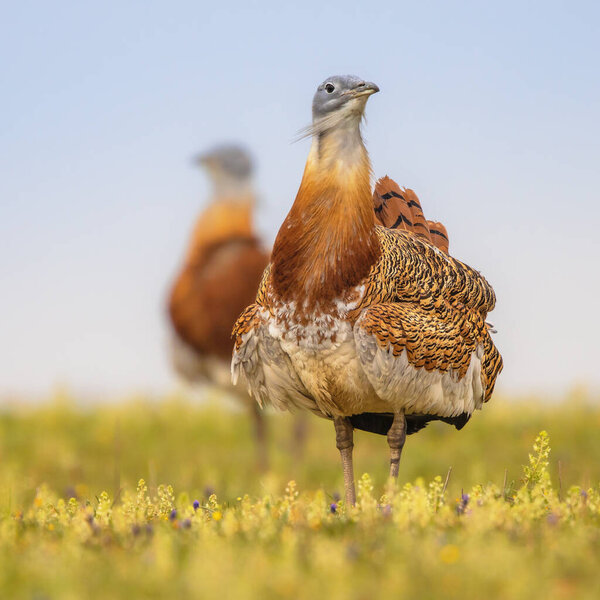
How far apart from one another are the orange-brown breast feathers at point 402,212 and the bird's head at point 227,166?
198 inches

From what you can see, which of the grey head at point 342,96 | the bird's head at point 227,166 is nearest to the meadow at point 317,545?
the grey head at point 342,96

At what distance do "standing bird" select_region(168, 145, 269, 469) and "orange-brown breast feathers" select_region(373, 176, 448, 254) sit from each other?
3955 mm

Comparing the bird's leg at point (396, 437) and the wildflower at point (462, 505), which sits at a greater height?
the bird's leg at point (396, 437)

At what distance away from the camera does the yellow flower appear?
3.29 meters

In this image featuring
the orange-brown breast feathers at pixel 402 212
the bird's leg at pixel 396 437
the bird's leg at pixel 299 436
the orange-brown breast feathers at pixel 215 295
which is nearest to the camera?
the bird's leg at pixel 396 437

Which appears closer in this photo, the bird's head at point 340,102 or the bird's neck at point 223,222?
the bird's head at point 340,102

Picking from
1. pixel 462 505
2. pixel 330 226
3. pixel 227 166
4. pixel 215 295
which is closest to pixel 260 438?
pixel 215 295

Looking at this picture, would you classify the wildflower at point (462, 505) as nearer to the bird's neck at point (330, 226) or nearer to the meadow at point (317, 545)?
the meadow at point (317, 545)

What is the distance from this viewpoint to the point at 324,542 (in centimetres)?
364

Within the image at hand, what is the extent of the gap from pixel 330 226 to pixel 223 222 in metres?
5.66

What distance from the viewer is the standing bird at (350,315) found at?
16.7ft

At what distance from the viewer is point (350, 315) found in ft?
16.8

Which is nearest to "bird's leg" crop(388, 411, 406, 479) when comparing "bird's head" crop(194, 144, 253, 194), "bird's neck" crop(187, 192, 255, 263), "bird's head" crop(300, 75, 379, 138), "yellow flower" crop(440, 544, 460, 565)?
"bird's head" crop(300, 75, 379, 138)

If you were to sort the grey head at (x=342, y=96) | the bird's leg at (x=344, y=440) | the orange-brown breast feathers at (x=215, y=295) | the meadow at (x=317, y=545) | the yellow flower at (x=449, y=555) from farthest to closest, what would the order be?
the orange-brown breast feathers at (x=215, y=295), the bird's leg at (x=344, y=440), the grey head at (x=342, y=96), the yellow flower at (x=449, y=555), the meadow at (x=317, y=545)
